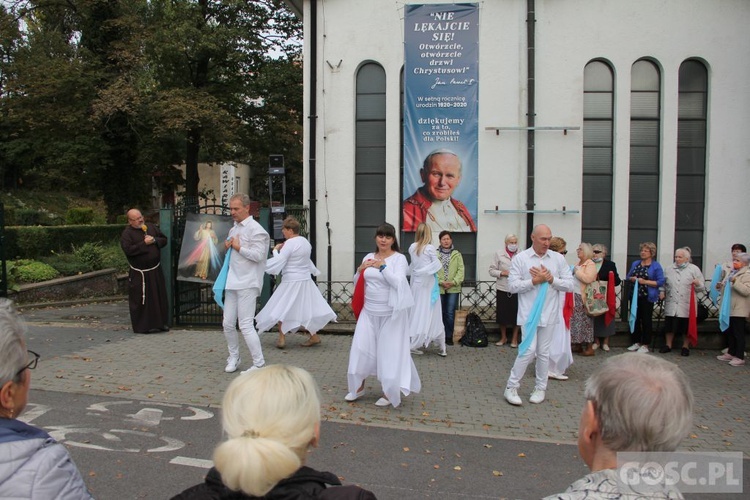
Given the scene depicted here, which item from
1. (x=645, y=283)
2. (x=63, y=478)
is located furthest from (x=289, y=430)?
(x=645, y=283)

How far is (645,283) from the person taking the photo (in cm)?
1052

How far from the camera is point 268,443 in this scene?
5.72 ft

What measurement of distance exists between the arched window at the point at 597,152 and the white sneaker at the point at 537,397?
24.1ft

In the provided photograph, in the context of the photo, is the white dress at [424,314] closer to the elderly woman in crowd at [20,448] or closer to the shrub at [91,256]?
the elderly woman in crowd at [20,448]

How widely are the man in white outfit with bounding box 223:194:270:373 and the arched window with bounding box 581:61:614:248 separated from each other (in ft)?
27.7

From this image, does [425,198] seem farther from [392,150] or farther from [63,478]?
[63,478]

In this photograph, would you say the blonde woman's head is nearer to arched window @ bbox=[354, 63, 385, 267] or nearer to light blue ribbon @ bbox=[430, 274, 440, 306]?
light blue ribbon @ bbox=[430, 274, 440, 306]

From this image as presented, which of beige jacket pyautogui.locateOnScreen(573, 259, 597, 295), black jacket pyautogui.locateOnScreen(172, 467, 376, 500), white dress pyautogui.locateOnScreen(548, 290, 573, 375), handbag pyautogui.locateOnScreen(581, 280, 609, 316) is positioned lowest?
white dress pyautogui.locateOnScreen(548, 290, 573, 375)

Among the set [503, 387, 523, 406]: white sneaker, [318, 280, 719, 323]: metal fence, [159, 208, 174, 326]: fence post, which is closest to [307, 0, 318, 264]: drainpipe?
[318, 280, 719, 323]: metal fence

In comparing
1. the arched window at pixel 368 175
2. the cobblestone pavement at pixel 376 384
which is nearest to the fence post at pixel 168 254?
the cobblestone pavement at pixel 376 384

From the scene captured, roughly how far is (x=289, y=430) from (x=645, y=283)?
9.92 m

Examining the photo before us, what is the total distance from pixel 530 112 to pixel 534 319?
7.45 metres

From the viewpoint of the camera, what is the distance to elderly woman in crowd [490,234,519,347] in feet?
35.8

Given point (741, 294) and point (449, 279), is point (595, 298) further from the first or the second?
point (449, 279)
